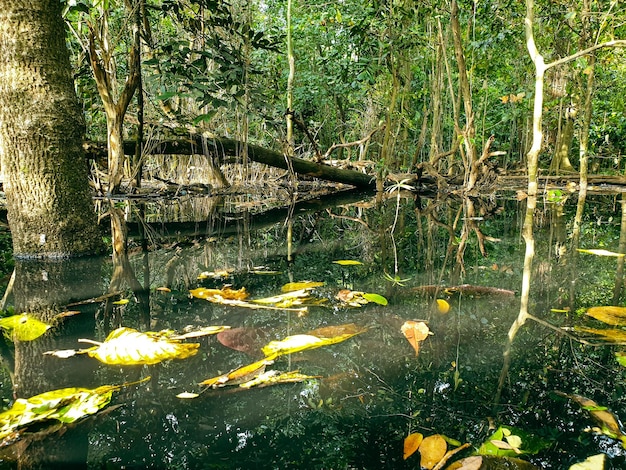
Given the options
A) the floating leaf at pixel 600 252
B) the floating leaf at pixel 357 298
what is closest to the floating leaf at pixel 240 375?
the floating leaf at pixel 357 298

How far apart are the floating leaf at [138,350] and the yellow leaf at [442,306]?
0.92 m

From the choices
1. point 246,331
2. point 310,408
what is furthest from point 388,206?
point 310,408

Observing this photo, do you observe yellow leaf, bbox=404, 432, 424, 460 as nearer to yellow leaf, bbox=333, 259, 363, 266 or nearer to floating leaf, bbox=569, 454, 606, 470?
floating leaf, bbox=569, 454, 606, 470

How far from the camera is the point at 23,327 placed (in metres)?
1.53

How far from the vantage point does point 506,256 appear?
2.84m

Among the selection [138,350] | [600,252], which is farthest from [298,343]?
[600,252]

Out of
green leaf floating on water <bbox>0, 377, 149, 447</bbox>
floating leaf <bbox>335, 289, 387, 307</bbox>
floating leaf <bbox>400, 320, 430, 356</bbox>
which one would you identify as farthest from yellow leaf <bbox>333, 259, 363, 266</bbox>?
green leaf floating on water <bbox>0, 377, 149, 447</bbox>

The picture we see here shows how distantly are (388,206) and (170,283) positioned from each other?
3.90 meters

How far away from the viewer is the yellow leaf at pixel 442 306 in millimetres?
1771

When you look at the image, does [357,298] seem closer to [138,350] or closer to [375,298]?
[375,298]

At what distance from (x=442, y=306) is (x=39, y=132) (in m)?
2.28

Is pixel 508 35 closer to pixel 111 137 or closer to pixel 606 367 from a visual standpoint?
pixel 111 137

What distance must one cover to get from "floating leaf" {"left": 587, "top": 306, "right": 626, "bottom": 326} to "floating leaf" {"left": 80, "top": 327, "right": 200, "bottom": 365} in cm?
141

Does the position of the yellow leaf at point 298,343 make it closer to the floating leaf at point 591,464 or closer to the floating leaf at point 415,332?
the floating leaf at point 415,332
